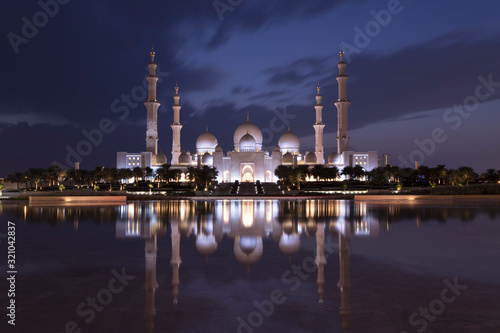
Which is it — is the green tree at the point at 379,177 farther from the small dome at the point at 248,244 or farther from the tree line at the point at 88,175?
the small dome at the point at 248,244

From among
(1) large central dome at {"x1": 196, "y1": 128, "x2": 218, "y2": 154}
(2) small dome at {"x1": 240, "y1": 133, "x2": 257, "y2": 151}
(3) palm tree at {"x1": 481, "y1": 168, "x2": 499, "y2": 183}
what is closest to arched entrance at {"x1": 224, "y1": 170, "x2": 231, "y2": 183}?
(2) small dome at {"x1": 240, "y1": 133, "x2": 257, "y2": 151}

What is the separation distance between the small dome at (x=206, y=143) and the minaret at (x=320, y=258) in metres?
59.3

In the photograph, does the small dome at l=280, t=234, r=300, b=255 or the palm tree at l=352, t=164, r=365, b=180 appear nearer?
the small dome at l=280, t=234, r=300, b=255

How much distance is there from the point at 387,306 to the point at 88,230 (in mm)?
8678

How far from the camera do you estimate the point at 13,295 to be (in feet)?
16.4

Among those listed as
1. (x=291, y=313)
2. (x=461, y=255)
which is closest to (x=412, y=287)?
(x=291, y=313)

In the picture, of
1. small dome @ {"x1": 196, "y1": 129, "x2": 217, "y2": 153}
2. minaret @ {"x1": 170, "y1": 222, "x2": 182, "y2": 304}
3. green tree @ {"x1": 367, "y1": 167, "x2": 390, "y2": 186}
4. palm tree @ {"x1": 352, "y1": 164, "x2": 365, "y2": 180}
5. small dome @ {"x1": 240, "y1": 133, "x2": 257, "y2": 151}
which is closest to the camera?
minaret @ {"x1": 170, "y1": 222, "x2": 182, "y2": 304}

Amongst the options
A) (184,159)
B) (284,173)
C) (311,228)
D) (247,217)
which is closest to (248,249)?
(311,228)

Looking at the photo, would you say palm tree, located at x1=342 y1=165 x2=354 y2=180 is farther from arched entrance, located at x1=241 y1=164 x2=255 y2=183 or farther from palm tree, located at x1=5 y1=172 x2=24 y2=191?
palm tree, located at x1=5 y1=172 x2=24 y2=191

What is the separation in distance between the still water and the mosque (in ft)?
171

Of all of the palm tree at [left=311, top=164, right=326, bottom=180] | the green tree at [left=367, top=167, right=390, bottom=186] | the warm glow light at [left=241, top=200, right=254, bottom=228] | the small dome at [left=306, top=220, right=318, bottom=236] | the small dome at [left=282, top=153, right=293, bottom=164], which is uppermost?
the small dome at [left=282, top=153, right=293, bottom=164]

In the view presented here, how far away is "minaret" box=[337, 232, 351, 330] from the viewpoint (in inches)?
170

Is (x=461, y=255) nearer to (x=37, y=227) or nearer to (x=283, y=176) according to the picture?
(x=37, y=227)

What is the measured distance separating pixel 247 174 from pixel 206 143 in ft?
35.9
